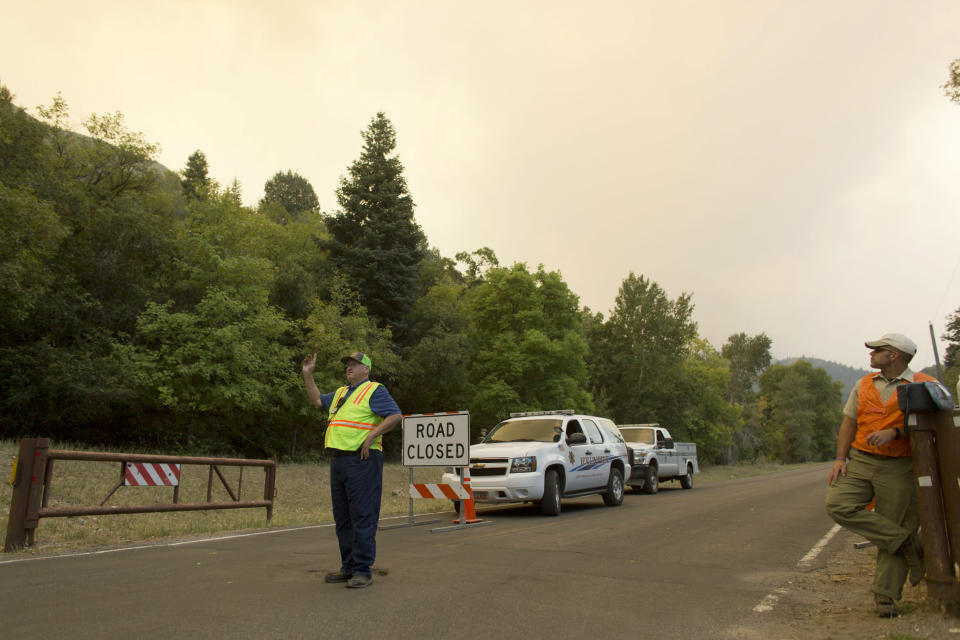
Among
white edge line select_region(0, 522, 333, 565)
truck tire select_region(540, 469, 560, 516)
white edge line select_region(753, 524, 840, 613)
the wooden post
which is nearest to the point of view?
white edge line select_region(753, 524, 840, 613)

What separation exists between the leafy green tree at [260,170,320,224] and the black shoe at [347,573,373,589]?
8005 centimetres

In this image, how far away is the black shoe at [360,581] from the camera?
5.73m

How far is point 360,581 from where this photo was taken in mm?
5762

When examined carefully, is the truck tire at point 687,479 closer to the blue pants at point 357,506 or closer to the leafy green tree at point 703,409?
the blue pants at point 357,506

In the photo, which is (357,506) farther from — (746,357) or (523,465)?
(746,357)

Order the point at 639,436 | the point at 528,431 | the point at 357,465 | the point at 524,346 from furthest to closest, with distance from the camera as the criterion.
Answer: the point at 524,346, the point at 639,436, the point at 528,431, the point at 357,465

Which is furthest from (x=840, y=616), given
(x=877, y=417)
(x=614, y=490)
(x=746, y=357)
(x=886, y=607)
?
(x=746, y=357)

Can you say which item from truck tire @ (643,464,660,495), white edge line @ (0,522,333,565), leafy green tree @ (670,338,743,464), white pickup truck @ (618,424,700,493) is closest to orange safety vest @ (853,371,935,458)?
white edge line @ (0,522,333,565)

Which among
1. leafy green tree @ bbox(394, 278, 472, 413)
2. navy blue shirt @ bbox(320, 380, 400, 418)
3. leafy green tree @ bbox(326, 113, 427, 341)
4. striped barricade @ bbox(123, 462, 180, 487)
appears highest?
leafy green tree @ bbox(326, 113, 427, 341)

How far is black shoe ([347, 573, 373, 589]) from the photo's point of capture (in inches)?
226

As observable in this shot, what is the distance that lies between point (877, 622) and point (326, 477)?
25.9 meters

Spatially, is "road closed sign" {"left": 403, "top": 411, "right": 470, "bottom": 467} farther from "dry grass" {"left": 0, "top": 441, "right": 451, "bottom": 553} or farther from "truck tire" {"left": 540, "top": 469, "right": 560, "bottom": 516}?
"dry grass" {"left": 0, "top": 441, "right": 451, "bottom": 553}

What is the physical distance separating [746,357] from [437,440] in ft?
315

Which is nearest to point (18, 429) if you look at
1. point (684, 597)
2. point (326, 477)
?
point (326, 477)
